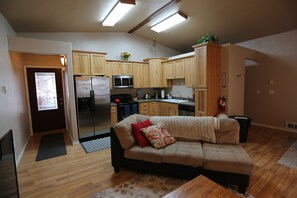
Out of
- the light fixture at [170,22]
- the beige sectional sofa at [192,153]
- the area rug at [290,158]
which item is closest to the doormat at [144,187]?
the beige sectional sofa at [192,153]

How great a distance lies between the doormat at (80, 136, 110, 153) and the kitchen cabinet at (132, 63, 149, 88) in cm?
223

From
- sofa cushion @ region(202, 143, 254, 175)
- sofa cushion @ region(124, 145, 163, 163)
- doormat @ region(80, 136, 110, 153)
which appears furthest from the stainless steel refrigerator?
sofa cushion @ region(202, 143, 254, 175)

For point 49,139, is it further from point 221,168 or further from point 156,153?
point 221,168

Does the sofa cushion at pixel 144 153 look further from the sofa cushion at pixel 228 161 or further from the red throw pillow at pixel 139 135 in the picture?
the sofa cushion at pixel 228 161

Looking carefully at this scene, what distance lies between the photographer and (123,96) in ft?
18.1

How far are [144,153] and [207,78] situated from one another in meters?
2.41

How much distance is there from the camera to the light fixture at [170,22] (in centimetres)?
392

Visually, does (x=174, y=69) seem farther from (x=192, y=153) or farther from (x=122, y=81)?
(x=192, y=153)

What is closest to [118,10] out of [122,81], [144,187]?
[122,81]

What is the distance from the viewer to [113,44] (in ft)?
17.5

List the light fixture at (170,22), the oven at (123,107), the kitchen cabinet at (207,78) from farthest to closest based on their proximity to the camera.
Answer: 1. the oven at (123,107)
2. the light fixture at (170,22)
3. the kitchen cabinet at (207,78)

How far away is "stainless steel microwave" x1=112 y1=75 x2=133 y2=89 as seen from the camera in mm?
5082

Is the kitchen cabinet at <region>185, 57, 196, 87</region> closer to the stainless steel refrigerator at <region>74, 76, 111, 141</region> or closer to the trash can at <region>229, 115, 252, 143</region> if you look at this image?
the trash can at <region>229, 115, 252, 143</region>

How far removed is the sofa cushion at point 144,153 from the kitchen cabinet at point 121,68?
3136 millimetres
